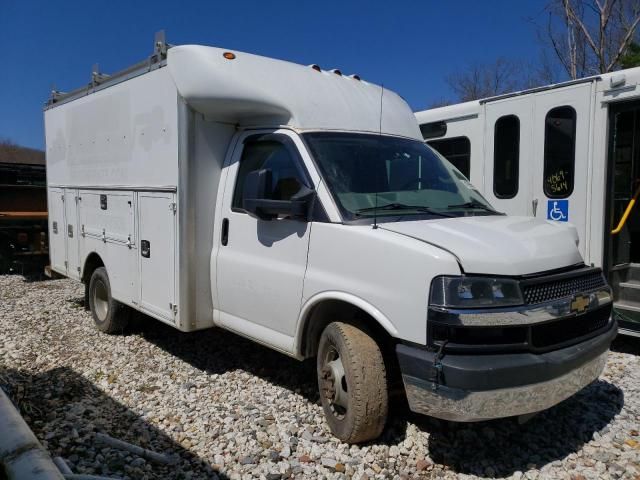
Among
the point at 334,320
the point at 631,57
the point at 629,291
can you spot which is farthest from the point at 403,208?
the point at 631,57

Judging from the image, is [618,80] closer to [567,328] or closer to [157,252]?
[567,328]

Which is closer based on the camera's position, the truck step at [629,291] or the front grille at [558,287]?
the front grille at [558,287]

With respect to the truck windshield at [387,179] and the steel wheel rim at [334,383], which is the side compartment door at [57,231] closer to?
the truck windshield at [387,179]

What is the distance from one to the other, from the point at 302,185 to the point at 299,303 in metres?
0.86

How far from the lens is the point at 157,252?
5191 mm

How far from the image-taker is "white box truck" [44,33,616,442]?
3119 mm

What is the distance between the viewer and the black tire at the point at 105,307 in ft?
20.6

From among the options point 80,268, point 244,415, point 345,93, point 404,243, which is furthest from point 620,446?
point 80,268

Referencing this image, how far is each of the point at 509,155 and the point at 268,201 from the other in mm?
3906

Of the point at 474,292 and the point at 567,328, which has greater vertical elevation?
the point at 474,292

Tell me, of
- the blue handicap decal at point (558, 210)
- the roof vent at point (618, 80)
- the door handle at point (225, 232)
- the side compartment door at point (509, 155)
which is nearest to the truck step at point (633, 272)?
the blue handicap decal at point (558, 210)

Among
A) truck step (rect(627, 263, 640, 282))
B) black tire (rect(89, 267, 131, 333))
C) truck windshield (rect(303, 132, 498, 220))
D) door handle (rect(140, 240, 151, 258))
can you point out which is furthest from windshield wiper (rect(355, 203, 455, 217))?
black tire (rect(89, 267, 131, 333))

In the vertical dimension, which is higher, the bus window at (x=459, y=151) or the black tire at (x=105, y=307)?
the bus window at (x=459, y=151)

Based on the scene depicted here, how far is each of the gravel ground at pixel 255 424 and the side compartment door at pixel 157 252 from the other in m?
0.66
